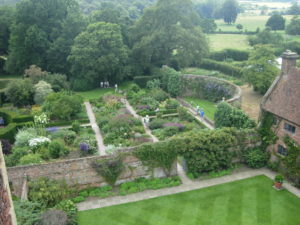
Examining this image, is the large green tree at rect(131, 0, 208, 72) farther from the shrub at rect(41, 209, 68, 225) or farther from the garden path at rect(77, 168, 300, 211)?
the shrub at rect(41, 209, 68, 225)

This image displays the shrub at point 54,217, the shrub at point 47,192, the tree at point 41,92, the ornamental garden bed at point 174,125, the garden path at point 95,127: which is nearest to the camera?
the shrub at point 54,217

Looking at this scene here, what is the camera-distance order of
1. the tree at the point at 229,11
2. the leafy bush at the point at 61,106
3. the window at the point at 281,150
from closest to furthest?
the window at the point at 281,150
the leafy bush at the point at 61,106
the tree at the point at 229,11

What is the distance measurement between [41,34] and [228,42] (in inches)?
1936

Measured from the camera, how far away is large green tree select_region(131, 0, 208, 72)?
141 feet

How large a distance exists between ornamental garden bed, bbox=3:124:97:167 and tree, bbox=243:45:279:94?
22.6 meters

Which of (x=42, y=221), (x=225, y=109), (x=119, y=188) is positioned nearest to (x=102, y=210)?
(x=119, y=188)

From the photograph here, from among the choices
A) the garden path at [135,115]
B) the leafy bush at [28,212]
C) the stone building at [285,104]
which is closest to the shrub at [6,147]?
the leafy bush at [28,212]

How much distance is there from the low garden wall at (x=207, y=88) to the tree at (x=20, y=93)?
19.2m

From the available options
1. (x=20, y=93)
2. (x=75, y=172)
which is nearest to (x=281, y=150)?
(x=75, y=172)

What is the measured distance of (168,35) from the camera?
43594mm

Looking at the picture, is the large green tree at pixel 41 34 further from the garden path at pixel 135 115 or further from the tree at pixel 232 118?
the tree at pixel 232 118

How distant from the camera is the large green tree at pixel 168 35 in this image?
43.1m

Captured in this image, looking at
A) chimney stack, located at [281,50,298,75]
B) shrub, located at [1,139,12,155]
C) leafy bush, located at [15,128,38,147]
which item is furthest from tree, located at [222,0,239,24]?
shrub, located at [1,139,12,155]

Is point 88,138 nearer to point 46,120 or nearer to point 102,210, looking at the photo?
point 46,120
